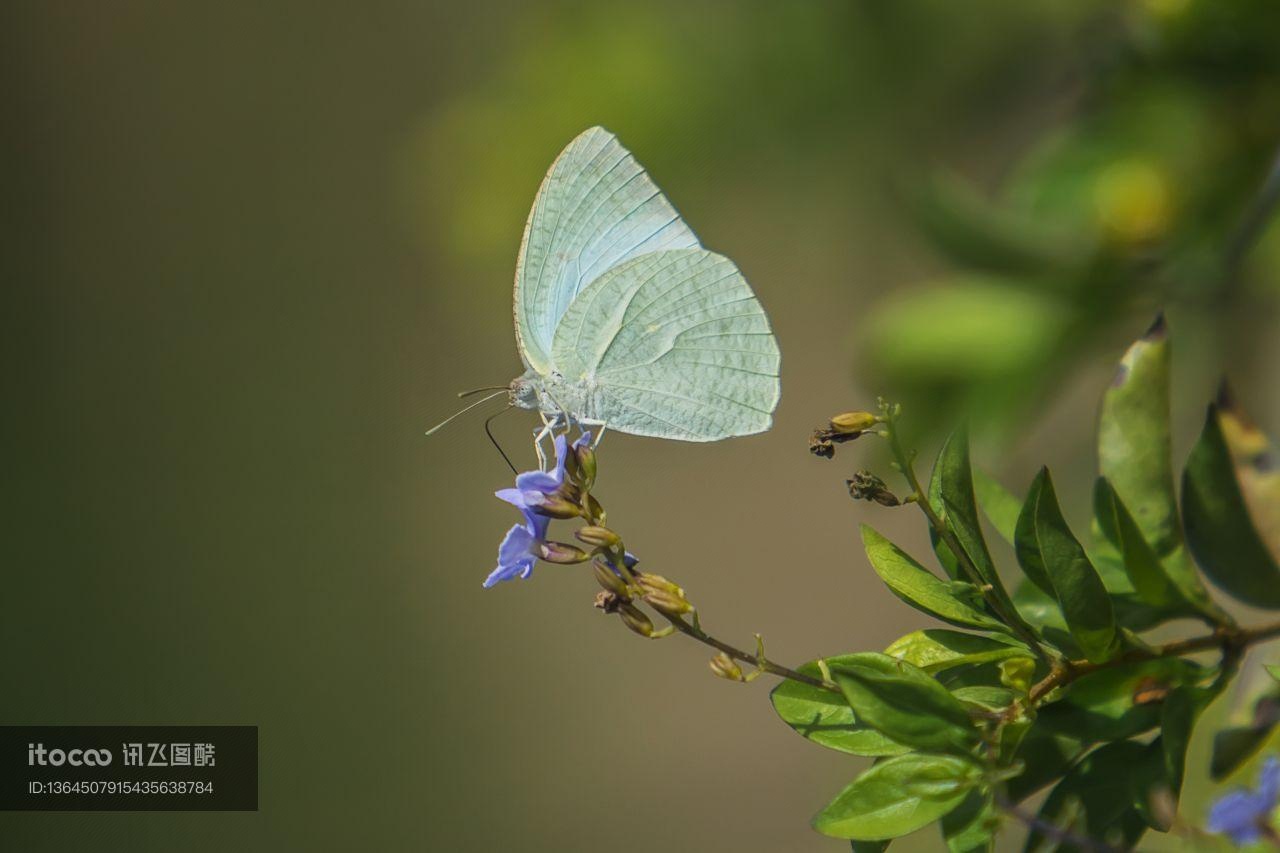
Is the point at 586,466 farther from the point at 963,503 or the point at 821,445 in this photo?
the point at 963,503

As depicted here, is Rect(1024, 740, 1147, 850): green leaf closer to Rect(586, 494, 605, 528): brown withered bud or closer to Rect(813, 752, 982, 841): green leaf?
Rect(813, 752, 982, 841): green leaf

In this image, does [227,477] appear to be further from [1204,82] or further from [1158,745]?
[1158,745]

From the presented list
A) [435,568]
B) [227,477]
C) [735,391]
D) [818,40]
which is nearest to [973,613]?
[735,391]

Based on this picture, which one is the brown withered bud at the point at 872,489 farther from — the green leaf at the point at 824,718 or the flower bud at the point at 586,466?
the flower bud at the point at 586,466

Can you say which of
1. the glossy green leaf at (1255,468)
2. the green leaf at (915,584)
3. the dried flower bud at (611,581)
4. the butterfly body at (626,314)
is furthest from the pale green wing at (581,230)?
the glossy green leaf at (1255,468)

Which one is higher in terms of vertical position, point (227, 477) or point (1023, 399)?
point (227, 477)

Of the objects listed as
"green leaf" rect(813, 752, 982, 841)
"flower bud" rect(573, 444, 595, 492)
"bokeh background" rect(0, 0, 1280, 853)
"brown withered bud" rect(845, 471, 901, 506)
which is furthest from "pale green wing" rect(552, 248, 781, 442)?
"green leaf" rect(813, 752, 982, 841)
